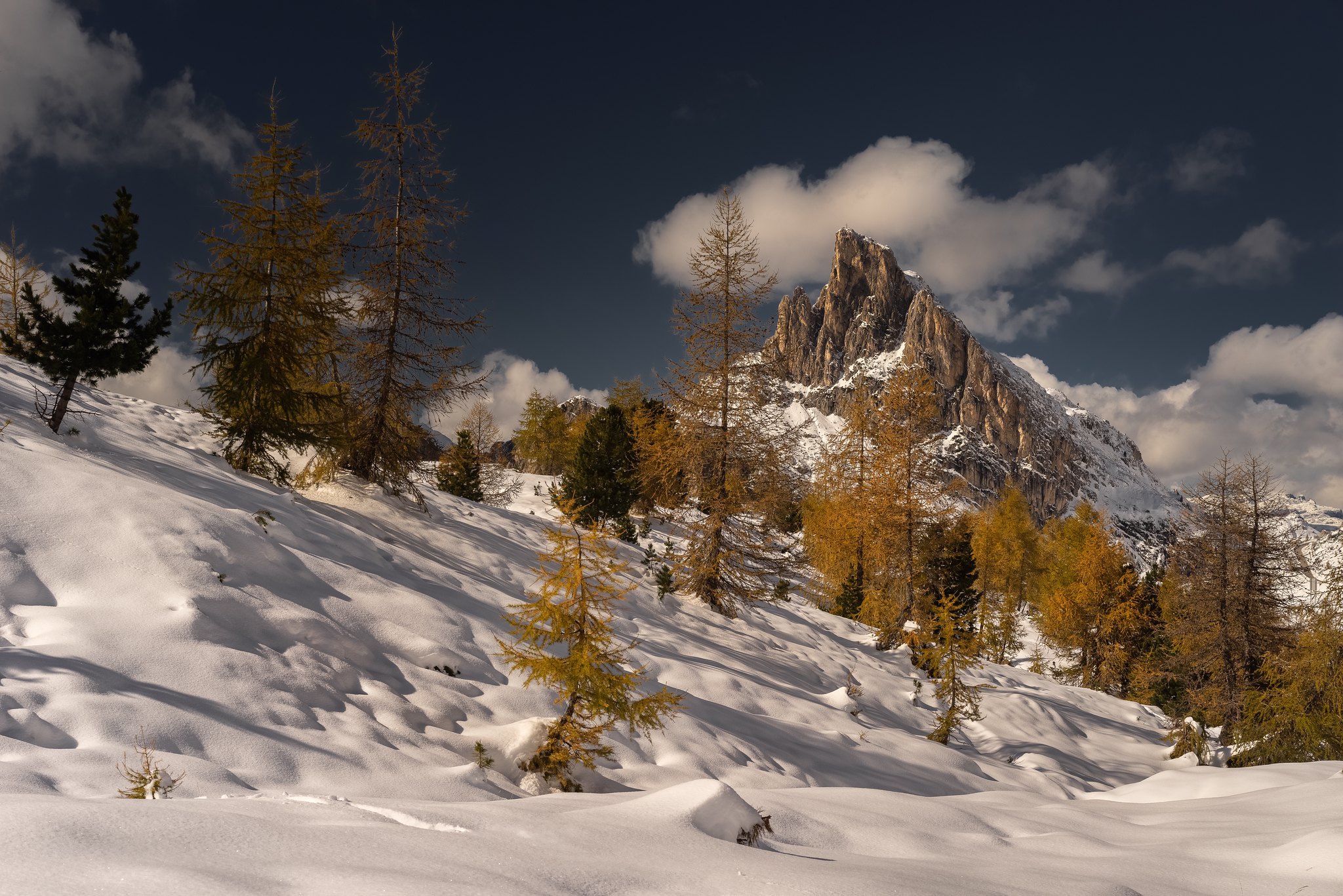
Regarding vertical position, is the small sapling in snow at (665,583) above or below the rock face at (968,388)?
below

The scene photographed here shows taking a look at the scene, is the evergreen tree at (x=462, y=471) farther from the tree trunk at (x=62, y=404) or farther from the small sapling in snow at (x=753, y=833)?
the small sapling in snow at (x=753, y=833)

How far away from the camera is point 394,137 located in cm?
1523

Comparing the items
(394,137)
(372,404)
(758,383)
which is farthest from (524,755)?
(394,137)

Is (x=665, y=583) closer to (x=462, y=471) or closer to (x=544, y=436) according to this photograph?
(x=462, y=471)

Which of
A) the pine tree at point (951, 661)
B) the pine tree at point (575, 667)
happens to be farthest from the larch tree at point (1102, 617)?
the pine tree at point (575, 667)

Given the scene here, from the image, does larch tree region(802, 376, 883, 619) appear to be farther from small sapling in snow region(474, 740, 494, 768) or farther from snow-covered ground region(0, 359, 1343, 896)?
small sapling in snow region(474, 740, 494, 768)

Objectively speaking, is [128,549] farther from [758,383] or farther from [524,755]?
[758,383]

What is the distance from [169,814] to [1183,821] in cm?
730

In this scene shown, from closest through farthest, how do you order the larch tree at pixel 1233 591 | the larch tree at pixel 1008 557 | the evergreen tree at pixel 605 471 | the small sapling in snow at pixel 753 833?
the small sapling in snow at pixel 753 833 < the larch tree at pixel 1233 591 < the evergreen tree at pixel 605 471 < the larch tree at pixel 1008 557

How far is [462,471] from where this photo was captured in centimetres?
2942

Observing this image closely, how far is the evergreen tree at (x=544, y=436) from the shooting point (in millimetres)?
46031

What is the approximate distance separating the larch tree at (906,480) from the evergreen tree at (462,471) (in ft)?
57.3

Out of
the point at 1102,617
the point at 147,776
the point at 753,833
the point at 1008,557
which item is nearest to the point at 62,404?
the point at 147,776

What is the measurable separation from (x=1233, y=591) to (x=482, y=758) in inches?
917
